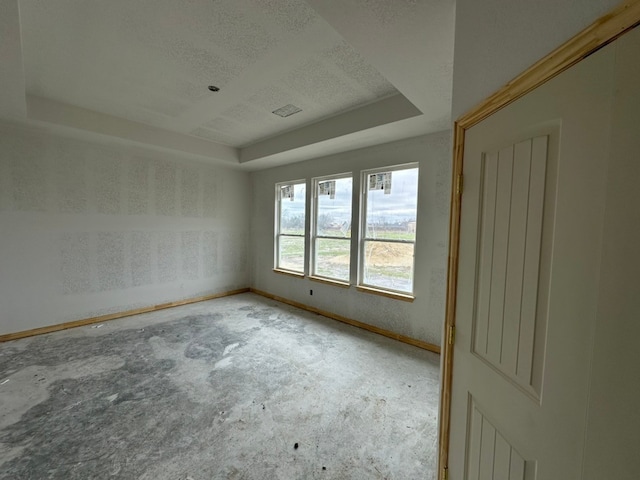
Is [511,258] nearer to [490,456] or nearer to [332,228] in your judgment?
[490,456]

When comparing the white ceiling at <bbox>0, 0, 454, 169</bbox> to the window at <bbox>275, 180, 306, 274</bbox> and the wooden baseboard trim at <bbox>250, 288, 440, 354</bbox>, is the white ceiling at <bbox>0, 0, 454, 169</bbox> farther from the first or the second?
the wooden baseboard trim at <bbox>250, 288, 440, 354</bbox>

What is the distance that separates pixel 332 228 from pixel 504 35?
3474 mm

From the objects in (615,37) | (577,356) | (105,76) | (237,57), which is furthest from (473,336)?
(105,76)

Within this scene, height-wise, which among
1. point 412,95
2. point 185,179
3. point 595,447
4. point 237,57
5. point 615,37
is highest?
point 237,57

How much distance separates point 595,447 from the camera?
57 cm

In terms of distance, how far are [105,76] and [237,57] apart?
1.44 metres

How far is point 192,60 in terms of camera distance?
7.36 ft

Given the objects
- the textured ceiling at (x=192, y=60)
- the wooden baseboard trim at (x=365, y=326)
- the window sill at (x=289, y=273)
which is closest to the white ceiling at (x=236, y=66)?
the textured ceiling at (x=192, y=60)

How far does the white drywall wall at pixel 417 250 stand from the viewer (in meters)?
3.14

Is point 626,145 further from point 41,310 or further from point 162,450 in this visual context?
point 41,310

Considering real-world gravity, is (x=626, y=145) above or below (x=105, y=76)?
below

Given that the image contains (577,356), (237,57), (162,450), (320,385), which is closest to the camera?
(577,356)

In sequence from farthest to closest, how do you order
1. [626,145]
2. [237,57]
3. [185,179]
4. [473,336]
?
[185,179] → [237,57] → [473,336] → [626,145]

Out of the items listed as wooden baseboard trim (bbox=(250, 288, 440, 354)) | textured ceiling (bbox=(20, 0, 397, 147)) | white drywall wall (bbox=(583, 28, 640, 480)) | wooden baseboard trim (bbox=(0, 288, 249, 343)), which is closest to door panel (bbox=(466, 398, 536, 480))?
white drywall wall (bbox=(583, 28, 640, 480))
